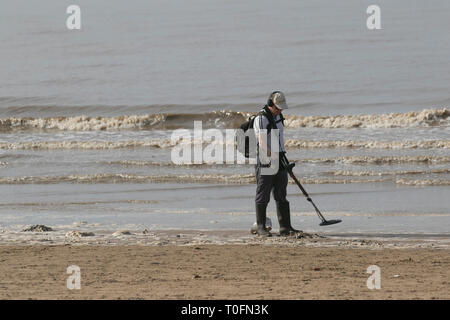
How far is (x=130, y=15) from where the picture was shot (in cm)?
5816

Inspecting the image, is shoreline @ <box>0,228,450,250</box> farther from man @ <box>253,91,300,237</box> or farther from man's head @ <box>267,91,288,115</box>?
man's head @ <box>267,91,288,115</box>

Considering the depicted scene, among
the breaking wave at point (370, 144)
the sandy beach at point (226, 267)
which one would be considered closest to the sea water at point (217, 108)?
the breaking wave at point (370, 144)

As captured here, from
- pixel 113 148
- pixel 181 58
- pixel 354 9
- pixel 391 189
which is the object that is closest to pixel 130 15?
pixel 354 9

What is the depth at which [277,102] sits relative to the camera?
10336 mm

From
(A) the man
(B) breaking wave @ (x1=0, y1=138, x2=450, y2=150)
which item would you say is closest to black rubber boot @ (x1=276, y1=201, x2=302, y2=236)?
(A) the man

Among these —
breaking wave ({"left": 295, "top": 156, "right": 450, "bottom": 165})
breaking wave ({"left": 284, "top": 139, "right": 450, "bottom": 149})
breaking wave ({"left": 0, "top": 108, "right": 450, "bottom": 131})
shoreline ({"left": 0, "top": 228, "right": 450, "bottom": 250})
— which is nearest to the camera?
shoreline ({"left": 0, "top": 228, "right": 450, "bottom": 250})

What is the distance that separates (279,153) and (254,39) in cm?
3469

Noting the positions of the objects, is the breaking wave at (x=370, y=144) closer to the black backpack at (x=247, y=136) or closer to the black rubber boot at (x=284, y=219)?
the black rubber boot at (x=284, y=219)

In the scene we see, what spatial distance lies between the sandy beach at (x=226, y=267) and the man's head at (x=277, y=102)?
4.94 ft

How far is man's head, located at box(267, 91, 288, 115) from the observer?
406 inches

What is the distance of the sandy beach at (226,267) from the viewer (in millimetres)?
7551

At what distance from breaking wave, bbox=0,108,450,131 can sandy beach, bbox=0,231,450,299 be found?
13.8 metres

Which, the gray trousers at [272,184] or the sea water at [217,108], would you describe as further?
the sea water at [217,108]
